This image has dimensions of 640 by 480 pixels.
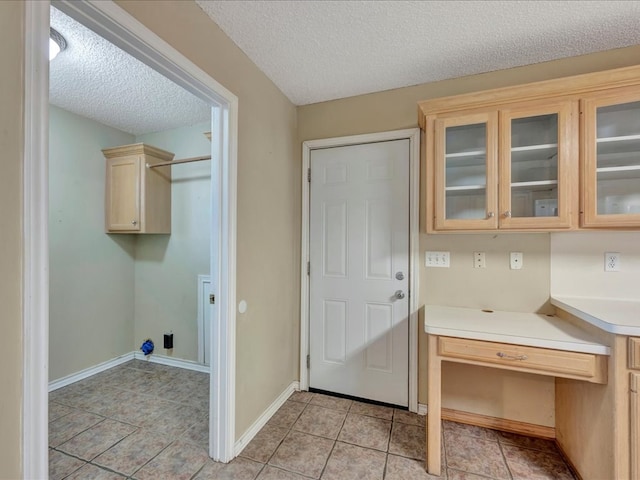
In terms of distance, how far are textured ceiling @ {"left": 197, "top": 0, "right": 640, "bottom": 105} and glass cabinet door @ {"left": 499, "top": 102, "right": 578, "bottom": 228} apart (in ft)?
1.39

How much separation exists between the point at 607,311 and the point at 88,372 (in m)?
3.91

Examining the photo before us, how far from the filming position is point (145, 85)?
2.17m

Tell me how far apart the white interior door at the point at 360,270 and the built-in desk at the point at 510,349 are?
1.92ft

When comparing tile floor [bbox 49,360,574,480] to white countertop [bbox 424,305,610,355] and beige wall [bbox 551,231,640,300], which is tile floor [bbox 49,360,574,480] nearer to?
white countertop [bbox 424,305,610,355]

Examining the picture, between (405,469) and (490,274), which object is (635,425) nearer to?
(490,274)

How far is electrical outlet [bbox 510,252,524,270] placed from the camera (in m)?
1.95

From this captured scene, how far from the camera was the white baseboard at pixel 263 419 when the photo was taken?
1.78 m

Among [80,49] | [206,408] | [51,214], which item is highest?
[80,49]

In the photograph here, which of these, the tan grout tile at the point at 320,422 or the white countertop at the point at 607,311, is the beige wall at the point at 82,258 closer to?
the tan grout tile at the point at 320,422

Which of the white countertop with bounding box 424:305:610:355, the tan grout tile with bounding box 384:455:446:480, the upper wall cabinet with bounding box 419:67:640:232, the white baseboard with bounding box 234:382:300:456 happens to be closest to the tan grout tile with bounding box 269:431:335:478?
the white baseboard with bounding box 234:382:300:456

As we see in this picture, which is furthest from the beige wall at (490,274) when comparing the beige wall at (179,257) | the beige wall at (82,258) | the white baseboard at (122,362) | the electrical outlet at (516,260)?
the beige wall at (82,258)

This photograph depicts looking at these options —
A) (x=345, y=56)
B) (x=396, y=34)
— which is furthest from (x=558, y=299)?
(x=345, y=56)

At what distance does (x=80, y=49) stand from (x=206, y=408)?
99.3 inches

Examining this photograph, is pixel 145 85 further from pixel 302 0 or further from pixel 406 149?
pixel 406 149
